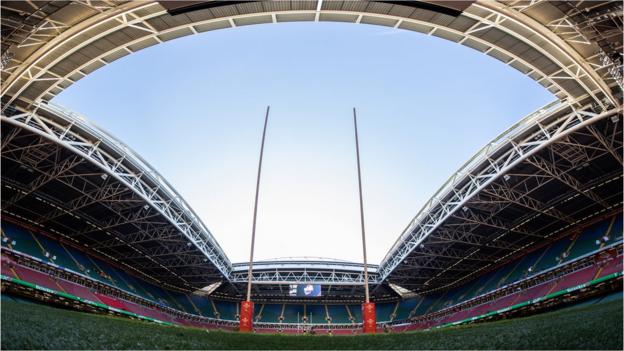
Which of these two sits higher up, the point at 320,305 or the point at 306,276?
the point at 306,276

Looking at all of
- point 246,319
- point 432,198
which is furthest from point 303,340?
point 432,198

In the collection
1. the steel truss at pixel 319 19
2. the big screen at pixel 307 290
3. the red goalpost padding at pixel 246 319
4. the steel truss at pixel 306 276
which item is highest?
the steel truss at pixel 319 19

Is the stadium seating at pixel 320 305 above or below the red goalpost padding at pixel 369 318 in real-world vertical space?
above

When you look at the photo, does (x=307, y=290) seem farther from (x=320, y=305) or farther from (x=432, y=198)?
(x=432, y=198)

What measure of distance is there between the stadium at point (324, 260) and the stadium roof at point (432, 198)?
0.41 feet

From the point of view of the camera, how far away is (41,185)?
101 ft

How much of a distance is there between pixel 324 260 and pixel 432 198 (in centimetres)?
2847

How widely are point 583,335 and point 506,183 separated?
Answer: 21.7 metres

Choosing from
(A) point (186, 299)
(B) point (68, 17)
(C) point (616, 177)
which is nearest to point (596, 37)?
(C) point (616, 177)

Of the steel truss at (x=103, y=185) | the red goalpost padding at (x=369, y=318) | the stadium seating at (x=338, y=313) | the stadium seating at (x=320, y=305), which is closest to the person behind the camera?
the red goalpost padding at (x=369, y=318)

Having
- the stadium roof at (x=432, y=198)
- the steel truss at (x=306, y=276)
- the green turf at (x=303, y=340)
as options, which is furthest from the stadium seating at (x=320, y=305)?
the green turf at (x=303, y=340)

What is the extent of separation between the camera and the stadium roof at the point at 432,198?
17906mm

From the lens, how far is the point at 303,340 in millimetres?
20812

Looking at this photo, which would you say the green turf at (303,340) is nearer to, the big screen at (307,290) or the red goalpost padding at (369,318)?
the red goalpost padding at (369,318)
